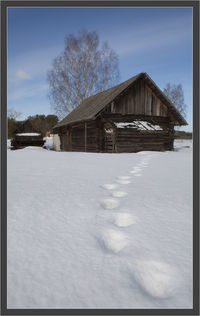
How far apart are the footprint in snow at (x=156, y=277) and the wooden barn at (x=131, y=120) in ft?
36.2

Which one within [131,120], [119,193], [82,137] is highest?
[131,120]

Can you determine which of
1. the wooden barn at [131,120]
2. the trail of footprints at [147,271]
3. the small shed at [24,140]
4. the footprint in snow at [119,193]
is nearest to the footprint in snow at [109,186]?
the footprint in snow at [119,193]

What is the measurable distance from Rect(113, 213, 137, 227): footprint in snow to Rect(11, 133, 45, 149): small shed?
2484 cm

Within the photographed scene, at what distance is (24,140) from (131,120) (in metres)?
16.0

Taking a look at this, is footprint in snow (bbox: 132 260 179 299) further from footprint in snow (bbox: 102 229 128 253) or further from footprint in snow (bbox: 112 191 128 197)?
footprint in snow (bbox: 112 191 128 197)

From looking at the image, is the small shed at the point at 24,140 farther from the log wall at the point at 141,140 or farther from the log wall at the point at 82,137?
the log wall at the point at 141,140

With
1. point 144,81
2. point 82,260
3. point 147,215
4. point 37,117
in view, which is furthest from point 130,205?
point 37,117

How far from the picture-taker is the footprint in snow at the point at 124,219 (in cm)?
189

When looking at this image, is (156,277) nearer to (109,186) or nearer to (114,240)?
(114,240)

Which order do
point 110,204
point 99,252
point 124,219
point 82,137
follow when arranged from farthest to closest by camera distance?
point 82,137, point 110,204, point 124,219, point 99,252

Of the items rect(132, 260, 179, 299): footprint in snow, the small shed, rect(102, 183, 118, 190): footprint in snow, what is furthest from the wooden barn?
the small shed

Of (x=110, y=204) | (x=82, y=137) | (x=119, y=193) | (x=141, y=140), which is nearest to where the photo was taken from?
(x=110, y=204)

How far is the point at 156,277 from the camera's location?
115 cm

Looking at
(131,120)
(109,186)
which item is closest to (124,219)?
(109,186)
